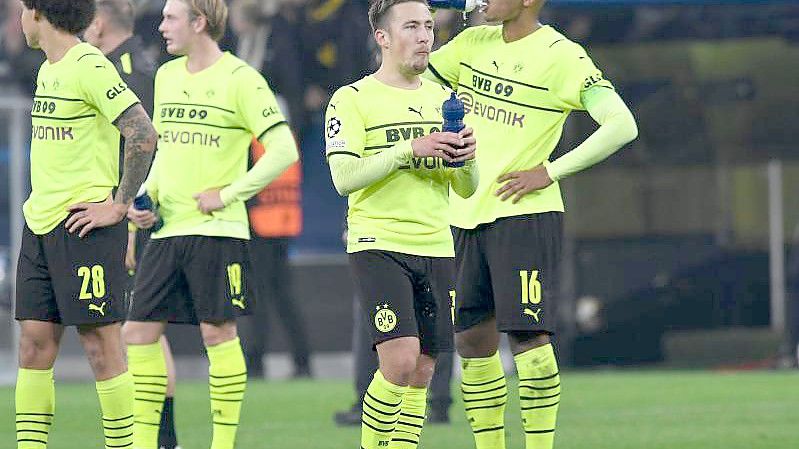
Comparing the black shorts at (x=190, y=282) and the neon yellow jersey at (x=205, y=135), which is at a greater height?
the neon yellow jersey at (x=205, y=135)

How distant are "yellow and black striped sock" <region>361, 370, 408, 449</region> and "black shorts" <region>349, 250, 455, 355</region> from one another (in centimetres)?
18

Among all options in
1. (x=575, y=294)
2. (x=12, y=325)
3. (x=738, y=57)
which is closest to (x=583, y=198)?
(x=575, y=294)

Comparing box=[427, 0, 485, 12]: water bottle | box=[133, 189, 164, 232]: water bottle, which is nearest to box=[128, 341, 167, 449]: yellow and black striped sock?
box=[133, 189, 164, 232]: water bottle

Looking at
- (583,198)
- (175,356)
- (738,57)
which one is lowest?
(175,356)

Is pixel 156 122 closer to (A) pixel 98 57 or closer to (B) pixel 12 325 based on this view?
(A) pixel 98 57

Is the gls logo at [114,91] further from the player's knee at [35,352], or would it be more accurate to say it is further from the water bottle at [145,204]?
the water bottle at [145,204]

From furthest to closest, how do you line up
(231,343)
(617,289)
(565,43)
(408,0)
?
(617,289)
(231,343)
(565,43)
(408,0)

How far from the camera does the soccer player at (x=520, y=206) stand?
7.63 metres

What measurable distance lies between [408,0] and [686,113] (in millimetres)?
8827

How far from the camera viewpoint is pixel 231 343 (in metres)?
8.42

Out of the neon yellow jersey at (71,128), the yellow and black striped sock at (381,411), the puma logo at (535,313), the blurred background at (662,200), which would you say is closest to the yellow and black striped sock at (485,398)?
the puma logo at (535,313)

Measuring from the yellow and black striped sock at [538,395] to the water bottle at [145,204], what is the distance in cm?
192

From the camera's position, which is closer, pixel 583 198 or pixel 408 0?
pixel 408 0

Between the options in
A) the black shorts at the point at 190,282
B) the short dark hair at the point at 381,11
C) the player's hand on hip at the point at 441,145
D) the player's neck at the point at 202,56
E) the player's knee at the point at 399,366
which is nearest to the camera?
the player's hand on hip at the point at 441,145
